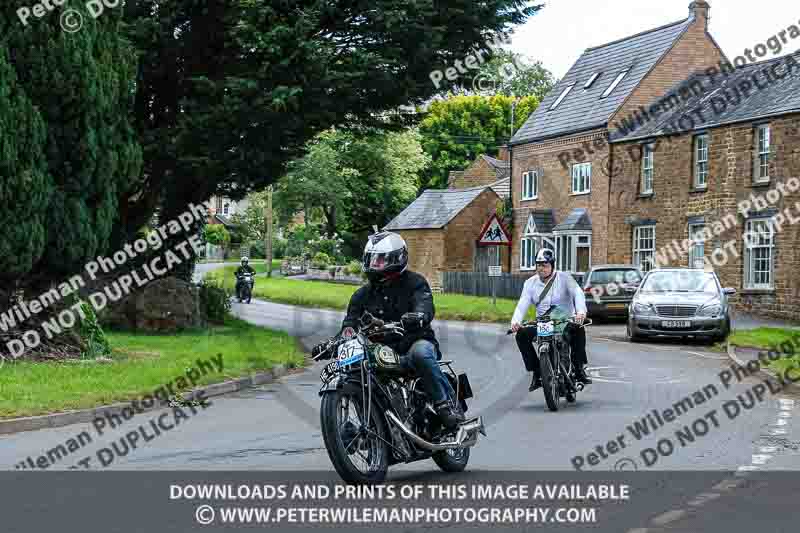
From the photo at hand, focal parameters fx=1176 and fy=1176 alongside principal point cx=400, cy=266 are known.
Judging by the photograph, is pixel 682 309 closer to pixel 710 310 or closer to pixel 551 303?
pixel 710 310

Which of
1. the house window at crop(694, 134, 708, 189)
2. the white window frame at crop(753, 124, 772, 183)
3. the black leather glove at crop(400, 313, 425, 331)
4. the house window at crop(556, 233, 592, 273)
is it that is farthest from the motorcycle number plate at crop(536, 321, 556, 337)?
the house window at crop(556, 233, 592, 273)

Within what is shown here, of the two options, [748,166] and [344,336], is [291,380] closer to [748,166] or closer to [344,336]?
[344,336]

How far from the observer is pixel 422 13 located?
23141mm

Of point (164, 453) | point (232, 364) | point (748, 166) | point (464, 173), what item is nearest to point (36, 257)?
point (232, 364)

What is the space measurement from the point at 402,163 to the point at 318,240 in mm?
8158

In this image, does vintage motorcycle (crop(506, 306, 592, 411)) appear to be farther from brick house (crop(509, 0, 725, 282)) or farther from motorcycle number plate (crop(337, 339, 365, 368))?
brick house (crop(509, 0, 725, 282))

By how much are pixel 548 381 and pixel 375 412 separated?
18.8ft

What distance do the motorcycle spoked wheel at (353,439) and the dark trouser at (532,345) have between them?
18.5 ft

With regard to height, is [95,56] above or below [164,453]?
above

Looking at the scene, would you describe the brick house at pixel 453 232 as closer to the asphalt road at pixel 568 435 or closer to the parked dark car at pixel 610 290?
the parked dark car at pixel 610 290

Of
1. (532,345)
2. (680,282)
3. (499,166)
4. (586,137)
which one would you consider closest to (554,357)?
(532,345)

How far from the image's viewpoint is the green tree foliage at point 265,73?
2270 cm

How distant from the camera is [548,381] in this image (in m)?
13.8

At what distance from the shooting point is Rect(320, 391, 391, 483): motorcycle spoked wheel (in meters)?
7.99
